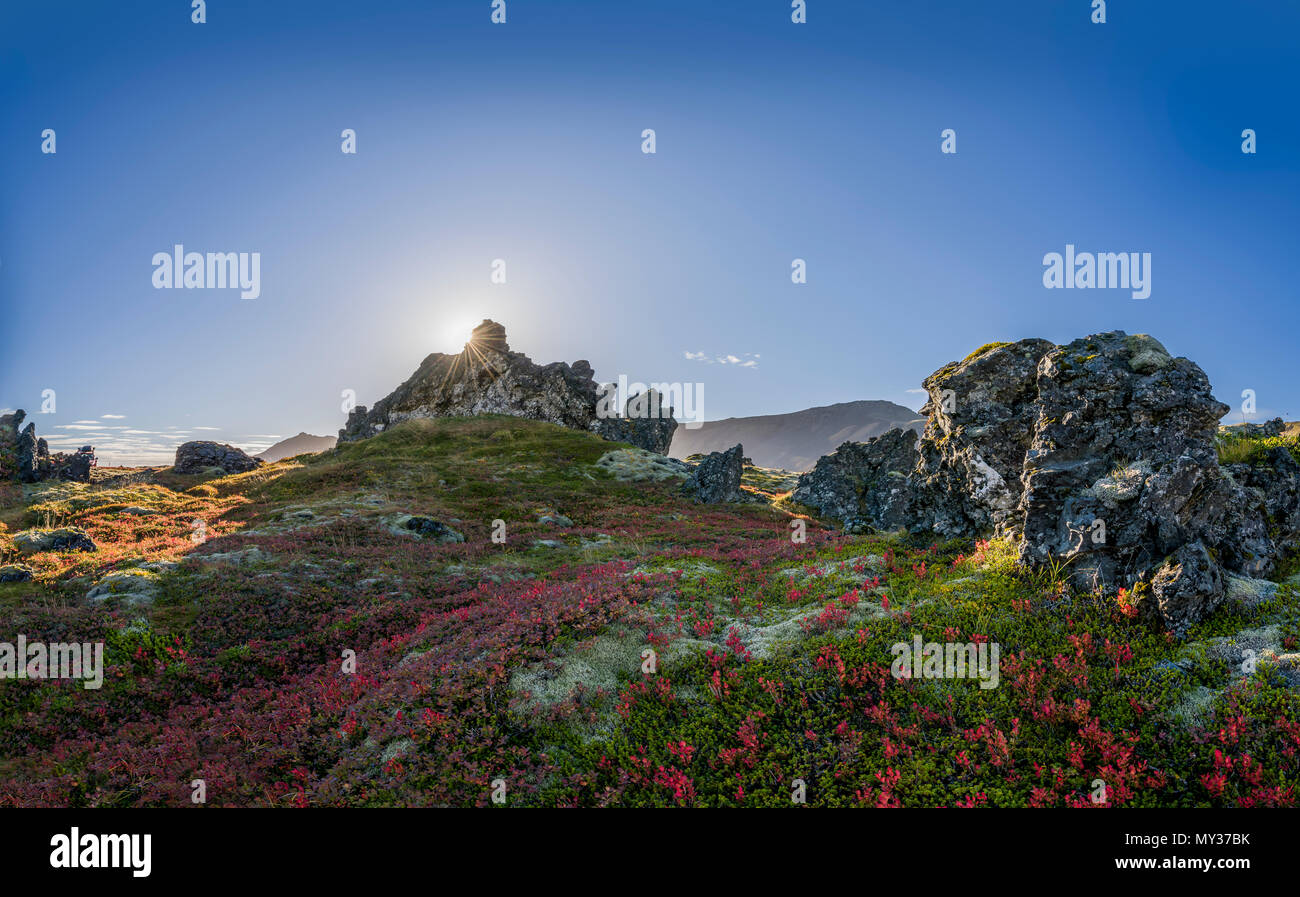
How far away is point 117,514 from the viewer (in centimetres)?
3281

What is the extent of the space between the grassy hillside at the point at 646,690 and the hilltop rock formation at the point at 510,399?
260 ft

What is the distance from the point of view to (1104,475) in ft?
38.7

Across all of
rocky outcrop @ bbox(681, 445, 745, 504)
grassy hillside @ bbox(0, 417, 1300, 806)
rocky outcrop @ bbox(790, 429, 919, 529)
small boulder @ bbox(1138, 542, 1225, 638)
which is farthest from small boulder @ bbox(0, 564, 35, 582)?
rocky outcrop @ bbox(790, 429, 919, 529)

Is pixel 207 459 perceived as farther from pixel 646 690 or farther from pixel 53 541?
pixel 646 690

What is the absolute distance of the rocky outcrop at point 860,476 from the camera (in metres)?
47.4

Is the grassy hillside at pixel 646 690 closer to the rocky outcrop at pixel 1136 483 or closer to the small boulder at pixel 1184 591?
the small boulder at pixel 1184 591

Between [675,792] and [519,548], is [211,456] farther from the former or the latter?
[675,792]

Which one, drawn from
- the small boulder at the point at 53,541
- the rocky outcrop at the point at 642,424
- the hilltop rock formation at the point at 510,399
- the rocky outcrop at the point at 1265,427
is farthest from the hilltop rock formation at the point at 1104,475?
the hilltop rock formation at the point at 510,399

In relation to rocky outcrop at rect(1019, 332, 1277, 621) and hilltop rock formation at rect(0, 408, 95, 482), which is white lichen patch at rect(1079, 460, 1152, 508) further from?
hilltop rock formation at rect(0, 408, 95, 482)
